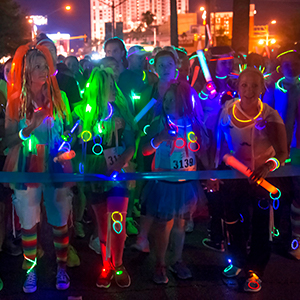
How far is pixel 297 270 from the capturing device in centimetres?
384

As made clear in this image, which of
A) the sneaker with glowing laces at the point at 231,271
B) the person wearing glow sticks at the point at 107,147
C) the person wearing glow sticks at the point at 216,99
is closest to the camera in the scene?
the person wearing glow sticks at the point at 107,147

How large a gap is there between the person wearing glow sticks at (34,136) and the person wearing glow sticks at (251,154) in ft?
5.02

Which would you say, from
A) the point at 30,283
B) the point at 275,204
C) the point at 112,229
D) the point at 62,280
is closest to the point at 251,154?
the point at 275,204

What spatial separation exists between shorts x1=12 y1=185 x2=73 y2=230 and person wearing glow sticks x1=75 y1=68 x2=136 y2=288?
0.80ft

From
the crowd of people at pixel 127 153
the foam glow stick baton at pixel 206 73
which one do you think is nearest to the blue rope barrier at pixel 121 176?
the crowd of people at pixel 127 153

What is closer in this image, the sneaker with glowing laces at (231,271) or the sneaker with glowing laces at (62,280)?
the sneaker with glowing laces at (62,280)

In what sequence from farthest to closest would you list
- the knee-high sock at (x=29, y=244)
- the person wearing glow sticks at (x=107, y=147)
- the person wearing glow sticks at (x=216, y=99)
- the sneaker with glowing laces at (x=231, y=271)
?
the person wearing glow sticks at (x=216, y=99) → the sneaker with glowing laces at (x=231, y=271) → the knee-high sock at (x=29, y=244) → the person wearing glow sticks at (x=107, y=147)

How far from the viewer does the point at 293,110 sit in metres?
4.15

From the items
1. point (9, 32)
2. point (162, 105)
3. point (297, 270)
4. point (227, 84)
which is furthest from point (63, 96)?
point (9, 32)

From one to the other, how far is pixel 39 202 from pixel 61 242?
466mm

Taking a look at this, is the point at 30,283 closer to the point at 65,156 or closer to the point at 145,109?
the point at 65,156

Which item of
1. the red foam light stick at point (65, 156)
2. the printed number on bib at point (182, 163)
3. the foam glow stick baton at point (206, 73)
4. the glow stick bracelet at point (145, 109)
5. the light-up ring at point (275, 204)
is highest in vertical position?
the foam glow stick baton at point (206, 73)

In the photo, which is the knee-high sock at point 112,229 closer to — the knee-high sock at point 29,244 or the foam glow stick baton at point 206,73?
the knee-high sock at point 29,244

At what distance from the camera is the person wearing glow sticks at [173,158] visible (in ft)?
11.2
